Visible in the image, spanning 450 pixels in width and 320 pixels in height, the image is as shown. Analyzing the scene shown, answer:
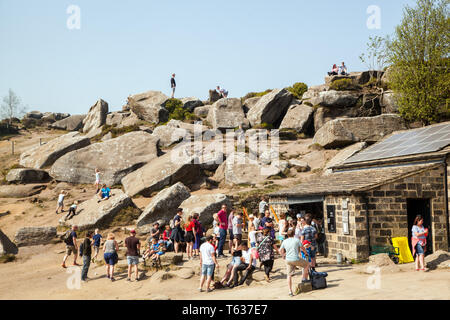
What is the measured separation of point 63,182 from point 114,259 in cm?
1934

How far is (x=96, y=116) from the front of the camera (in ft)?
172

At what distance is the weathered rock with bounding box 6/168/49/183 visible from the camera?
105ft

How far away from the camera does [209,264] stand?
39.7 ft

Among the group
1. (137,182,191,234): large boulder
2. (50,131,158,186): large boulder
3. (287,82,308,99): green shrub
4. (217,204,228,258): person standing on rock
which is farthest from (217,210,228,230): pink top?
(287,82,308,99): green shrub

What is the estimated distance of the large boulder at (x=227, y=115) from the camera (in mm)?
42312

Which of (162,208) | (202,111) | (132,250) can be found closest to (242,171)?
(162,208)

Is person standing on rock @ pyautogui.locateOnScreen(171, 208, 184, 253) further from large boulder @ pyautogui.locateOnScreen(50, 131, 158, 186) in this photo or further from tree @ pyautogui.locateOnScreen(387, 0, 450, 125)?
tree @ pyautogui.locateOnScreen(387, 0, 450, 125)

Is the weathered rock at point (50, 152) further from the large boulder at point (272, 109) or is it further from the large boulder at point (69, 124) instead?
the large boulder at point (69, 124)

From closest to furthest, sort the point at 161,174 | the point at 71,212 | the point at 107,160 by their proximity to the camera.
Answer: the point at 71,212
the point at 161,174
the point at 107,160

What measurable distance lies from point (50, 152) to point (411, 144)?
1186 inches

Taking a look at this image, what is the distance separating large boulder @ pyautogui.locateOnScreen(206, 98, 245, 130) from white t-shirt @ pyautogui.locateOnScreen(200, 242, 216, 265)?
30536 millimetres

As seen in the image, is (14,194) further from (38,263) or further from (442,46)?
(442,46)

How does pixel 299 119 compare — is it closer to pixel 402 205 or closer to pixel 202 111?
pixel 202 111

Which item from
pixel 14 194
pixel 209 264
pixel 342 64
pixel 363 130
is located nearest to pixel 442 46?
pixel 363 130
